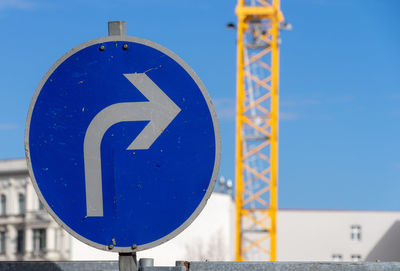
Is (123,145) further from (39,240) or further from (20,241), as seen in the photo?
(20,241)

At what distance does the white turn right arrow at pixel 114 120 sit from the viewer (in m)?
3.03

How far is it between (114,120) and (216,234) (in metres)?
77.6

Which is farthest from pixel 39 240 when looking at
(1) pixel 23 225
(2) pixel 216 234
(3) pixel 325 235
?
(3) pixel 325 235

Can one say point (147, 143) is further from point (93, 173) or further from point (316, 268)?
point (316, 268)

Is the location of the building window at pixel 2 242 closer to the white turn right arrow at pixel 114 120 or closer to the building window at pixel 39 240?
the building window at pixel 39 240

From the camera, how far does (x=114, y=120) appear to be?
3.04 metres

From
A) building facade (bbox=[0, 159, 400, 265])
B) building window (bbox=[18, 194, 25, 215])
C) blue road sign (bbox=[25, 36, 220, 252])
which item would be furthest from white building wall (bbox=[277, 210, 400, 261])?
blue road sign (bbox=[25, 36, 220, 252])

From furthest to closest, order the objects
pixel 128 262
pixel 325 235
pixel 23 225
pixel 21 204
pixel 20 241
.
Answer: pixel 325 235, pixel 21 204, pixel 23 225, pixel 20 241, pixel 128 262

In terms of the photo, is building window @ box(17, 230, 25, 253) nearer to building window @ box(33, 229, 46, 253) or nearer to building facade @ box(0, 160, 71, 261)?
building facade @ box(0, 160, 71, 261)

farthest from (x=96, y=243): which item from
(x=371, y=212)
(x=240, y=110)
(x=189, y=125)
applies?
(x=371, y=212)

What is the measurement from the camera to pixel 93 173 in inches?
120

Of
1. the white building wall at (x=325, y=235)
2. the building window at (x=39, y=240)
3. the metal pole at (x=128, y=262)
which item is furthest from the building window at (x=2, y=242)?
the metal pole at (x=128, y=262)

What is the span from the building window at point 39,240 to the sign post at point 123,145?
63.2m

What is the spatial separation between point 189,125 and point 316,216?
241ft
